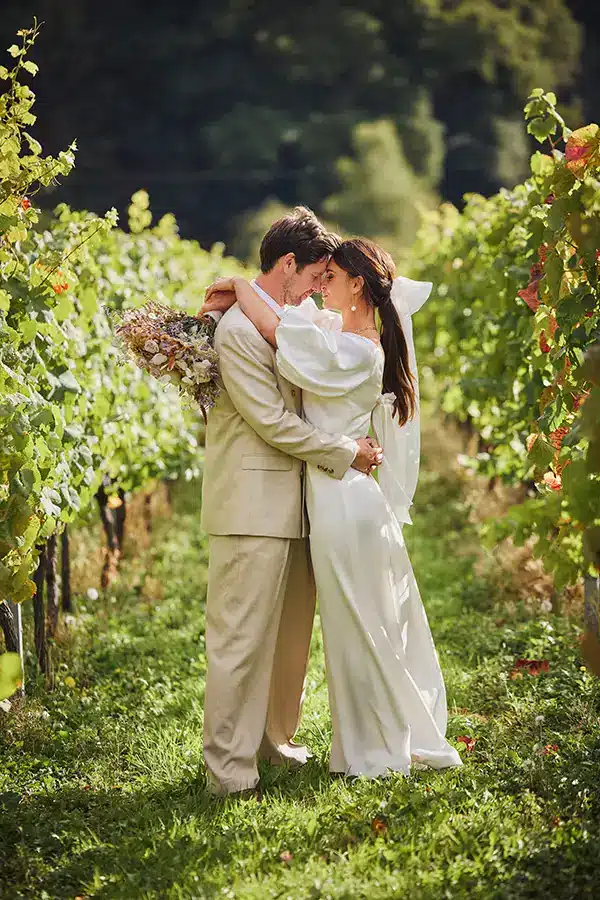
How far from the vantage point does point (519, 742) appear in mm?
4020

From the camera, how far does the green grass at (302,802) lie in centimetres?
306

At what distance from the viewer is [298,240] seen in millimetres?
3799

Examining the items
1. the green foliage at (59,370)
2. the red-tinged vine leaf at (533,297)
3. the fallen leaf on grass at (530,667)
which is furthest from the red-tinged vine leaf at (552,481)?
the green foliage at (59,370)

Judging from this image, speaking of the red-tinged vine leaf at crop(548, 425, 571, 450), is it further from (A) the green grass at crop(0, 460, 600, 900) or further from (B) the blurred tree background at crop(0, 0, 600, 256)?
(B) the blurred tree background at crop(0, 0, 600, 256)

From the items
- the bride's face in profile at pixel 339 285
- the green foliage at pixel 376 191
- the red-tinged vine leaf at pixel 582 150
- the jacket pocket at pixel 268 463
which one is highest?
the green foliage at pixel 376 191

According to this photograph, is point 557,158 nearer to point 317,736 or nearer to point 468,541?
point 317,736

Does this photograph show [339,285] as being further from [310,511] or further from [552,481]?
[552,481]

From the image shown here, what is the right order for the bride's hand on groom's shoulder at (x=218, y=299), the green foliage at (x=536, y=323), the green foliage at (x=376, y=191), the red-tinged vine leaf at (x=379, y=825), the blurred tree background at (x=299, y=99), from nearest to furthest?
the green foliage at (x=536, y=323) < the red-tinged vine leaf at (x=379, y=825) < the bride's hand on groom's shoulder at (x=218, y=299) < the blurred tree background at (x=299, y=99) < the green foliage at (x=376, y=191)

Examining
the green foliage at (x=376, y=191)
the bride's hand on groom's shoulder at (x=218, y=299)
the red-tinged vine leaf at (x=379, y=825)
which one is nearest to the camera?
the red-tinged vine leaf at (x=379, y=825)

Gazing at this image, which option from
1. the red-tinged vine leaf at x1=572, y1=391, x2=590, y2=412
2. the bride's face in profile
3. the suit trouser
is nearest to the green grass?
the suit trouser

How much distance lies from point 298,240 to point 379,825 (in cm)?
194

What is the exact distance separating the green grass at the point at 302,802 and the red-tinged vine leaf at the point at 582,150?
6.42ft

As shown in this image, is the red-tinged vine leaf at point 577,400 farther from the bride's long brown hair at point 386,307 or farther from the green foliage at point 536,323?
the bride's long brown hair at point 386,307

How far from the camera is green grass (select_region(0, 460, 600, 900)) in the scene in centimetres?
306
